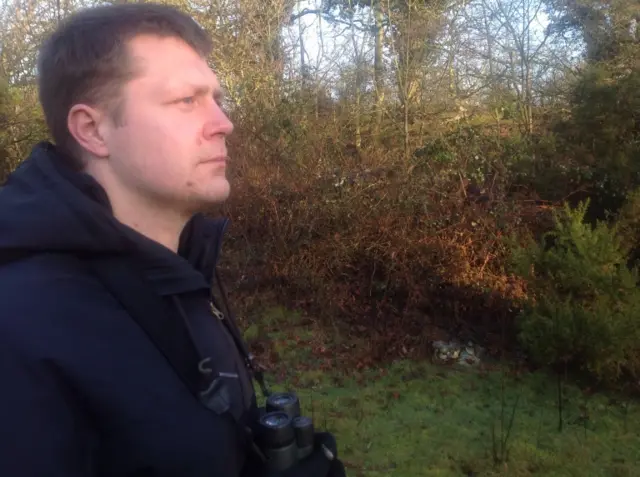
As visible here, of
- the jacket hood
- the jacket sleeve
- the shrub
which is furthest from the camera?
the shrub

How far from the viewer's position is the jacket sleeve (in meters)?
1.06

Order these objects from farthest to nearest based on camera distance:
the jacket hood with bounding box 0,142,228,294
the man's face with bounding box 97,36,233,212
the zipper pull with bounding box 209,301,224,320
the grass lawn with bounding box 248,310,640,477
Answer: the grass lawn with bounding box 248,310,640,477 < the zipper pull with bounding box 209,301,224,320 < the man's face with bounding box 97,36,233,212 < the jacket hood with bounding box 0,142,228,294

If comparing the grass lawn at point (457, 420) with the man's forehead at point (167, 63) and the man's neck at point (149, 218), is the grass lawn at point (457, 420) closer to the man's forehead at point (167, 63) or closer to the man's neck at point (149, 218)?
the man's neck at point (149, 218)

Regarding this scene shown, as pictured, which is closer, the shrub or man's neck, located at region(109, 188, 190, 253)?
man's neck, located at region(109, 188, 190, 253)

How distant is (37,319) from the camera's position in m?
1.15

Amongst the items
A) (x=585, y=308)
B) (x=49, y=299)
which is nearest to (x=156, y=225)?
(x=49, y=299)

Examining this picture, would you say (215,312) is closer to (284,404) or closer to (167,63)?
(284,404)

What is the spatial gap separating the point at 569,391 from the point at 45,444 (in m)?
6.08

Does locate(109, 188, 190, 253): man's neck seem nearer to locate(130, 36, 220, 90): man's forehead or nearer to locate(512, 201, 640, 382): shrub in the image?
locate(130, 36, 220, 90): man's forehead

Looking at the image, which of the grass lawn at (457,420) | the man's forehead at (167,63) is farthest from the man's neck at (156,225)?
the grass lawn at (457,420)

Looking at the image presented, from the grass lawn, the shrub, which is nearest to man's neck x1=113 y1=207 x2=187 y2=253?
the grass lawn

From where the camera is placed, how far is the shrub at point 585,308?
5840 millimetres

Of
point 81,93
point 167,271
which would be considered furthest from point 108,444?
point 81,93

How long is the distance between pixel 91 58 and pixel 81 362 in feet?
2.48
